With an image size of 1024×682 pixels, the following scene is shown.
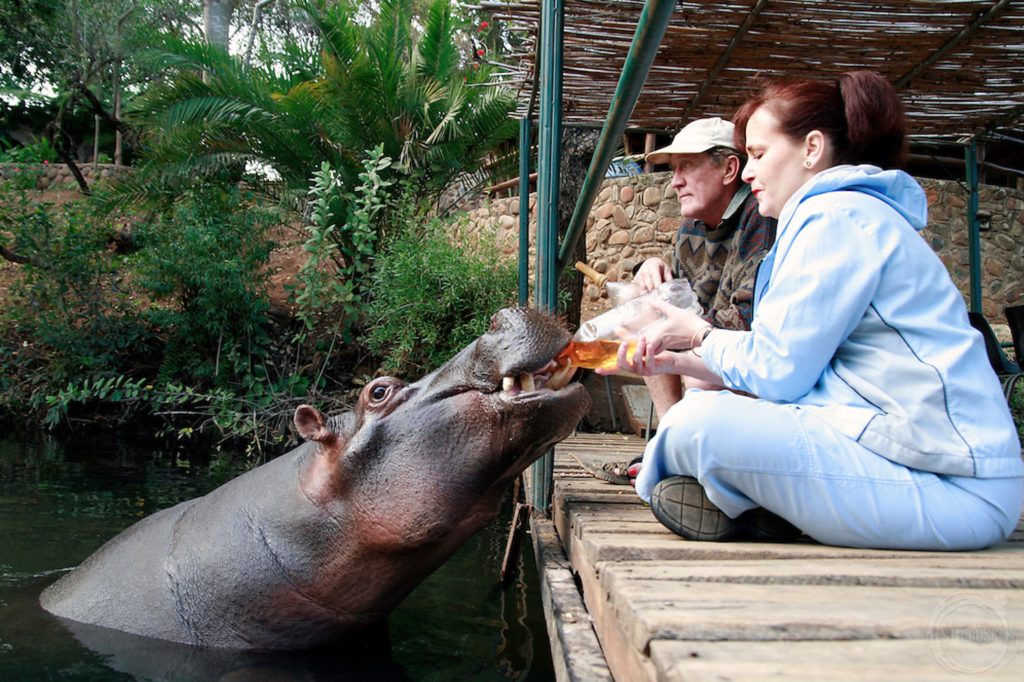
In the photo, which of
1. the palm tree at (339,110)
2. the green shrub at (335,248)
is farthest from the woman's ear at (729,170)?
the palm tree at (339,110)

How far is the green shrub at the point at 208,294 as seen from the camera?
7.27m

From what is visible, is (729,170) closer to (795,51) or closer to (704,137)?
(704,137)

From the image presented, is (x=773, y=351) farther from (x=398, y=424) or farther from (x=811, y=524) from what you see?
(x=398, y=424)

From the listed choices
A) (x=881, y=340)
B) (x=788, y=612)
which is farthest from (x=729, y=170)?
(x=788, y=612)

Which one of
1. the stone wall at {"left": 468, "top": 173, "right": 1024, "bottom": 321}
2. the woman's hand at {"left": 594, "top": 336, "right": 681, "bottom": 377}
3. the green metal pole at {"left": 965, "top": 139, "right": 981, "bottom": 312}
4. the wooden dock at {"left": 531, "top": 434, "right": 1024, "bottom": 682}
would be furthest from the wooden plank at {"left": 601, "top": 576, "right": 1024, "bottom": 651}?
the stone wall at {"left": 468, "top": 173, "right": 1024, "bottom": 321}

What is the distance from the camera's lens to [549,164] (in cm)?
296

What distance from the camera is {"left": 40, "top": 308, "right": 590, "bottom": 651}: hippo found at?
7.08 feet

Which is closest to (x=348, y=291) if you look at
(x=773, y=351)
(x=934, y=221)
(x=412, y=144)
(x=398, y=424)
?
(x=412, y=144)

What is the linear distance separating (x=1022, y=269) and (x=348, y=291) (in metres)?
8.97

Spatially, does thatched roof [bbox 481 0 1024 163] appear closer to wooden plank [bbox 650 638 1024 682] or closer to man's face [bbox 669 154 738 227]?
man's face [bbox 669 154 738 227]

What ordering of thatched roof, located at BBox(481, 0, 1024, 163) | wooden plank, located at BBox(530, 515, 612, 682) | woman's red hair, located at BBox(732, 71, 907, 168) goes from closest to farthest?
wooden plank, located at BBox(530, 515, 612, 682) → woman's red hair, located at BBox(732, 71, 907, 168) → thatched roof, located at BBox(481, 0, 1024, 163)

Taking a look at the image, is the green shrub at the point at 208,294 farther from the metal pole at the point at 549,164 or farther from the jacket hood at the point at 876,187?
the jacket hood at the point at 876,187

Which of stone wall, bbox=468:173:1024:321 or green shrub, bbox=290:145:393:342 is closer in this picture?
green shrub, bbox=290:145:393:342

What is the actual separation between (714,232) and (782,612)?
2.24 meters
